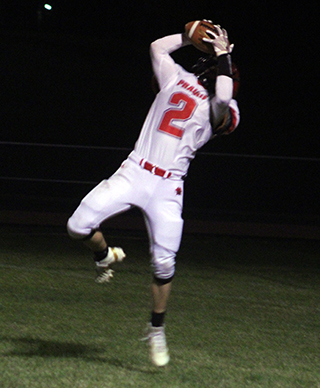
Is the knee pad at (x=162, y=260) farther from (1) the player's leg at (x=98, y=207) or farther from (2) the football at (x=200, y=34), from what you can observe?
(2) the football at (x=200, y=34)

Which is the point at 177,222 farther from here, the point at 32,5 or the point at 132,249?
the point at 32,5

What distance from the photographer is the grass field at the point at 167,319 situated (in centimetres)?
428

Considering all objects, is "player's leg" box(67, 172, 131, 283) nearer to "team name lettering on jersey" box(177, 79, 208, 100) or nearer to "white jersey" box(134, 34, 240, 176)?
"white jersey" box(134, 34, 240, 176)

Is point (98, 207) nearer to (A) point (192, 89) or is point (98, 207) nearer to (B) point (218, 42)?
(A) point (192, 89)

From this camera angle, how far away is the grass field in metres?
4.28

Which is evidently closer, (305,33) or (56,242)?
(56,242)

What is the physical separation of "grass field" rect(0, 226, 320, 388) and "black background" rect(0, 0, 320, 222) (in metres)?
12.0

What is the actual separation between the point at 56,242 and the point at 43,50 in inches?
619

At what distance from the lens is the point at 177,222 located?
4324 mm

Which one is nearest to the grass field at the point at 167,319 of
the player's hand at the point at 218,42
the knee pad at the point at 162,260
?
the knee pad at the point at 162,260

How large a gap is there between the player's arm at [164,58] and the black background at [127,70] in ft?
50.1

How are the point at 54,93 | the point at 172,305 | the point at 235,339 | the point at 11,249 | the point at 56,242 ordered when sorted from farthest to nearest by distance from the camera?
the point at 54,93, the point at 56,242, the point at 11,249, the point at 172,305, the point at 235,339

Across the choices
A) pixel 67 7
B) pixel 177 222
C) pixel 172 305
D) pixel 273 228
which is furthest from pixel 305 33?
pixel 177 222

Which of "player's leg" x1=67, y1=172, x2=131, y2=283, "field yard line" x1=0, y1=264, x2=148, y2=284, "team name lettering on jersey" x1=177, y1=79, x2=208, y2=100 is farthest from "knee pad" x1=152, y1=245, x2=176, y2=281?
"field yard line" x1=0, y1=264, x2=148, y2=284
